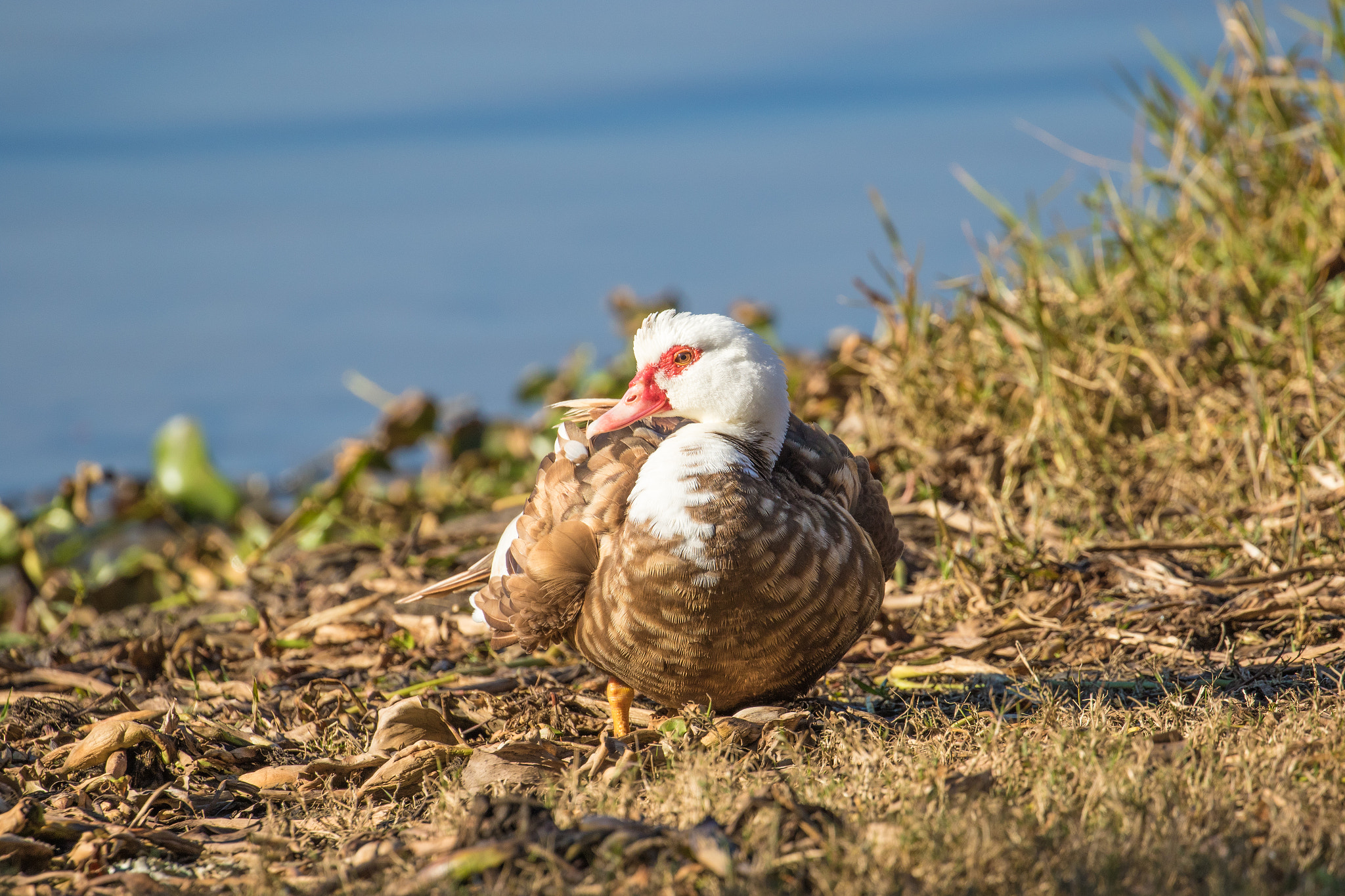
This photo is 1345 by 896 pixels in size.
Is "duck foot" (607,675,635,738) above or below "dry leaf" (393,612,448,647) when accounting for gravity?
above

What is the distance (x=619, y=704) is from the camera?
3.01 meters

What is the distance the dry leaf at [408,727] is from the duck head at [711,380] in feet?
2.65

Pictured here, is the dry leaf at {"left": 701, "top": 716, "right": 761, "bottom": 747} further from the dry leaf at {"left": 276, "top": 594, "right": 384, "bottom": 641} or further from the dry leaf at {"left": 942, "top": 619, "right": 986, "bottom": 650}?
the dry leaf at {"left": 276, "top": 594, "right": 384, "bottom": 641}

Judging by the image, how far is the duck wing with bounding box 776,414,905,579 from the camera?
3.16m

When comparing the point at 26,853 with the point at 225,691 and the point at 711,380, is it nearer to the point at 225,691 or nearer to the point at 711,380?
the point at 225,691

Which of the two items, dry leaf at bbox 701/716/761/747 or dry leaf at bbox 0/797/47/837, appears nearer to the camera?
dry leaf at bbox 0/797/47/837

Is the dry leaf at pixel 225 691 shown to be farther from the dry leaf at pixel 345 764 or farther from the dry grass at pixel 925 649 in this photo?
the dry leaf at pixel 345 764

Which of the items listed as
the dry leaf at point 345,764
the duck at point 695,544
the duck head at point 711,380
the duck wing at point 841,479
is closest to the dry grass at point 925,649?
the dry leaf at point 345,764

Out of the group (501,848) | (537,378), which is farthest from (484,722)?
(537,378)

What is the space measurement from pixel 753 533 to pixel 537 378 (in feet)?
16.5

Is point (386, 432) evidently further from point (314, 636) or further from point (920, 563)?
point (920, 563)

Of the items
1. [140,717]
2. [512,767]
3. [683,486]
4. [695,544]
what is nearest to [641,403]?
[683,486]

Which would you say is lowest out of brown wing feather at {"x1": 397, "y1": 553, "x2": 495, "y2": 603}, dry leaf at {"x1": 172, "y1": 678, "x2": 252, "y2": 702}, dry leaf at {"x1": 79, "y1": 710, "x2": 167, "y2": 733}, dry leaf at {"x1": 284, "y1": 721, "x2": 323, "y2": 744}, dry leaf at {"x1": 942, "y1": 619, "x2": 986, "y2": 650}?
dry leaf at {"x1": 942, "y1": 619, "x2": 986, "y2": 650}

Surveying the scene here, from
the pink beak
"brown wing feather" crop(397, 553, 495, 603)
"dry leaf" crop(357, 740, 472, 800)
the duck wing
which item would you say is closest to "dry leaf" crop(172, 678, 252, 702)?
"brown wing feather" crop(397, 553, 495, 603)
